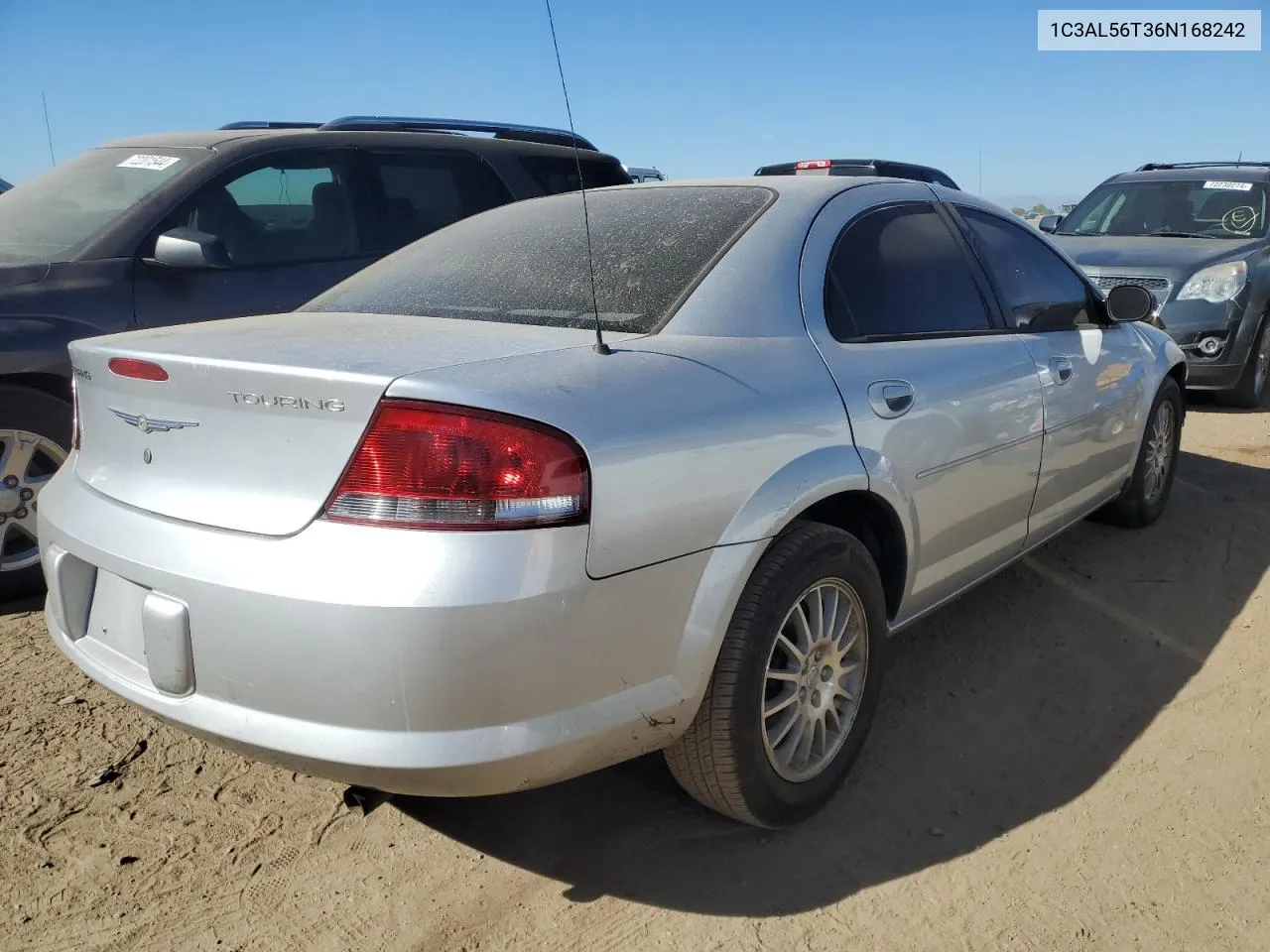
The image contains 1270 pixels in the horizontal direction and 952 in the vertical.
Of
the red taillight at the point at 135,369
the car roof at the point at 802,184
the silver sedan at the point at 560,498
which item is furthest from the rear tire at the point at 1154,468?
the red taillight at the point at 135,369

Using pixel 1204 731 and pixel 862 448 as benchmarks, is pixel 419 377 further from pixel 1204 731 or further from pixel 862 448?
pixel 1204 731

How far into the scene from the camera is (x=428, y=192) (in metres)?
5.21

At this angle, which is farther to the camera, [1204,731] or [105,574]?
[1204,731]

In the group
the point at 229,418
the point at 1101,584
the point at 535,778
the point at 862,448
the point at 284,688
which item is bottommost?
the point at 1101,584

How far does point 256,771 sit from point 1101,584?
3189mm

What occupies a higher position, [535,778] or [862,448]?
[862,448]

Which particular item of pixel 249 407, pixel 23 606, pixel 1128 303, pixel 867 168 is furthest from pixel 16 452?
pixel 867 168

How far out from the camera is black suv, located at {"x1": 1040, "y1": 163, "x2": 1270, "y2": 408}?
747 centimetres

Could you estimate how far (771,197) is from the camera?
2.86m

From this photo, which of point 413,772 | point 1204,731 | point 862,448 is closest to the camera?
point 413,772

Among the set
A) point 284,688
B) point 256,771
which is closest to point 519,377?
point 284,688

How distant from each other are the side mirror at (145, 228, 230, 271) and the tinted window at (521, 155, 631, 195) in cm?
186

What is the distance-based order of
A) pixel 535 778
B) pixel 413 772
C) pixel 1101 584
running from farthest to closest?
pixel 1101 584 < pixel 535 778 < pixel 413 772

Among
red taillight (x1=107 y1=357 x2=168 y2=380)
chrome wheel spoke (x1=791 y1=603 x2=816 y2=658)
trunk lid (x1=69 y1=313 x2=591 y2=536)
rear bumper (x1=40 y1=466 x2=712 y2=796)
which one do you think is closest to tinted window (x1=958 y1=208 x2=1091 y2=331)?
chrome wheel spoke (x1=791 y1=603 x2=816 y2=658)
